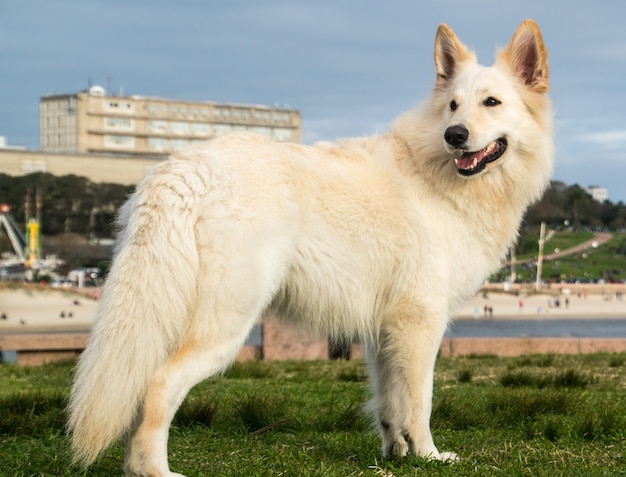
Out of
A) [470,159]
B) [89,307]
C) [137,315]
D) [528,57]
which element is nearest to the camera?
[137,315]

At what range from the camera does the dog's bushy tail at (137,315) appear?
4680mm

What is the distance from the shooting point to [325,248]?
543 centimetres

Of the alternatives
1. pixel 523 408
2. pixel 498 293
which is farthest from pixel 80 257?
pixel 523 408

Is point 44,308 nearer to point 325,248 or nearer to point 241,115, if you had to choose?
point 325,248

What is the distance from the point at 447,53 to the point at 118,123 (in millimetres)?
142470

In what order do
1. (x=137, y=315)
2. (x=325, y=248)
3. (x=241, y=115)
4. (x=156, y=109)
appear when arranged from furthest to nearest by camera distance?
(x=241, y=115) < (x=156, y=109) < (x=325, y=248) < (x=137, y=315)

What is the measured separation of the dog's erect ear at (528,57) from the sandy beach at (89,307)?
51.5 metres

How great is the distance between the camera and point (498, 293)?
80.8 metres

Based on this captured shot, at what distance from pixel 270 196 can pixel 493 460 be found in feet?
7.03

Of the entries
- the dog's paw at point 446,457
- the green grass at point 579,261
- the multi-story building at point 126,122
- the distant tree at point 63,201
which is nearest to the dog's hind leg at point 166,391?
the dog's paw at point 446,457

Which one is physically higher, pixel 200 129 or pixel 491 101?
pixel 200 129

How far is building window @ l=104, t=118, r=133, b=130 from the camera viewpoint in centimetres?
14350

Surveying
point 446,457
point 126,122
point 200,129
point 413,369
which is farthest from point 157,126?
point 446,457

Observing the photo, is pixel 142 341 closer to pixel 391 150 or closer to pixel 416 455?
pixel 416 455
